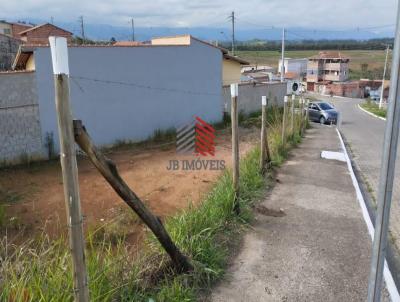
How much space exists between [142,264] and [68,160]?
1.77 m

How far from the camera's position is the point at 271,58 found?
4156 inches

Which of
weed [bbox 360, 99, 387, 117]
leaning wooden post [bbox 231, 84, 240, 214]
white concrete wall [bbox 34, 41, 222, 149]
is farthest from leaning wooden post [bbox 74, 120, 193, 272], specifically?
weed [bbox 360, 99, 387, 117]

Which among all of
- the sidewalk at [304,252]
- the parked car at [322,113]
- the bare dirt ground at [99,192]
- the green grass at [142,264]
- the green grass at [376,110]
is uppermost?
the green grass at [142,264]

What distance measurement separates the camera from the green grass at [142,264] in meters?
2.69

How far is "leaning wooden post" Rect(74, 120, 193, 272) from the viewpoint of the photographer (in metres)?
2.45

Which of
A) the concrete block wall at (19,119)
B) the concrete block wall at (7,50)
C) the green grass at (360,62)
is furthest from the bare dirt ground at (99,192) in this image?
the green grass at (360,62)

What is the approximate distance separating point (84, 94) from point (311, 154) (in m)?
7.62

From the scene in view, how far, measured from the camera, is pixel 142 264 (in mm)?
3590

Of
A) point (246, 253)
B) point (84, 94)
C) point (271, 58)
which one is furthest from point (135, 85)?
point (271, 58)

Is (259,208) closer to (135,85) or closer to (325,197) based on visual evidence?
(325,197)

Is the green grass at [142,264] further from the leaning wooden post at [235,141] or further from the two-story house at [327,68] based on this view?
the two-story house at [327,68]

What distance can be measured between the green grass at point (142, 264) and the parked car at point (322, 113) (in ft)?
70.4

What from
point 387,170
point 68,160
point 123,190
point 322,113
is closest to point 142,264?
point 123,190

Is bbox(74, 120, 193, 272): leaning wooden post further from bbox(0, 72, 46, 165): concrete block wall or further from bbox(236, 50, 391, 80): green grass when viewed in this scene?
bbox(236, 50, 391, 80): green grass
